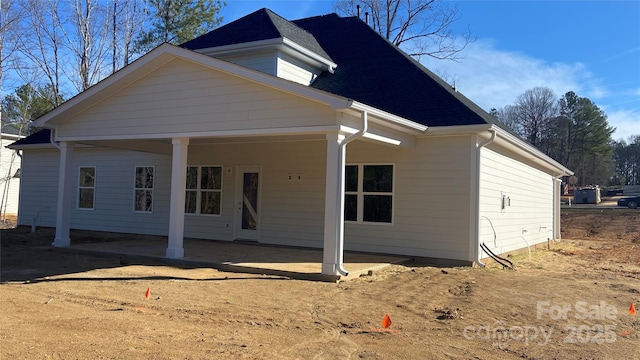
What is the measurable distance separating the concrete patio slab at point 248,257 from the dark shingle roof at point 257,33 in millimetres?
5457

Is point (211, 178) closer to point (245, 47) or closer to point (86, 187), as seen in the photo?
point (245, 47)

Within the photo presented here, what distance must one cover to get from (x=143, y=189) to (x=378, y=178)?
25.8 feet

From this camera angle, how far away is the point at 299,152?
12.5m

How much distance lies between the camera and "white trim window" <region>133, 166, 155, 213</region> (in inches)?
599

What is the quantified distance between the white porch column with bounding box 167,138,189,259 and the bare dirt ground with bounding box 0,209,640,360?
0.60m

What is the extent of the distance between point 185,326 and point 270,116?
4.36 metres

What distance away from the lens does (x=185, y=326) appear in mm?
5500

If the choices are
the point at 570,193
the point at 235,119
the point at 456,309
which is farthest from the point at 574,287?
the point at 570,193

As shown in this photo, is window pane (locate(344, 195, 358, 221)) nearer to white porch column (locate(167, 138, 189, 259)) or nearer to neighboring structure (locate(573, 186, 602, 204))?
white porch column (locate(167, 138, 189, 259))

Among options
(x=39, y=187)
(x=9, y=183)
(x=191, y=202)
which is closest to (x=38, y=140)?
(x=39, y=187)

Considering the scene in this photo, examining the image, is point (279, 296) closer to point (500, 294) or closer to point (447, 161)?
point (500, 294)

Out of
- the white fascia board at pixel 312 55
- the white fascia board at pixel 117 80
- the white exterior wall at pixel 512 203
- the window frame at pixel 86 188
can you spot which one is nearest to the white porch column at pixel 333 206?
the white exterior wall at pixel 512 203

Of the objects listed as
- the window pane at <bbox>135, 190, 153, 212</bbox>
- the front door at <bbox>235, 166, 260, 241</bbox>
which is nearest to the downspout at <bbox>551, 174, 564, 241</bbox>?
the front door at <bbox>235, 166, 260, 241</bbox>

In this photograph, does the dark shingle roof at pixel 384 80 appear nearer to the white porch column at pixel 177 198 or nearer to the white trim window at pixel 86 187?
the white porch column at pixel 177 198
